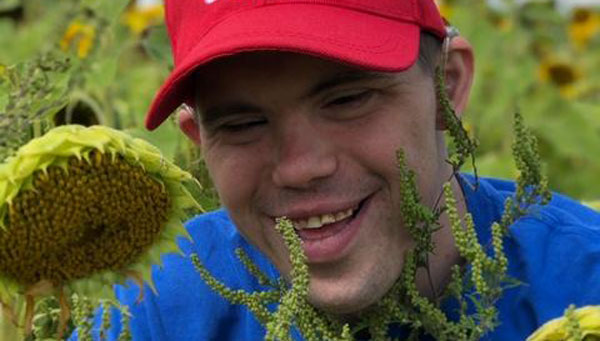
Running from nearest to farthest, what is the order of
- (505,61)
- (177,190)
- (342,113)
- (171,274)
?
(177,190)
(342,113)
(171,274)
(505,61)

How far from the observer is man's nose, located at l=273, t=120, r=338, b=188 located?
1.58 metres

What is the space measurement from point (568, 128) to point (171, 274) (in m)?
1.97

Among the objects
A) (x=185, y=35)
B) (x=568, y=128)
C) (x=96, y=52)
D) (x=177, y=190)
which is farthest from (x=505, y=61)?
(x=177, y=190)

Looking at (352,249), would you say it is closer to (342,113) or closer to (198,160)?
(342,113)

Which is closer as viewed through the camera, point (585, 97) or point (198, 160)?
point (198, 160)

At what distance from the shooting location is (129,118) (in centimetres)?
262

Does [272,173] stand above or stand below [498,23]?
below

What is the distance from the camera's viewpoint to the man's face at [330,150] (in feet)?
5.19

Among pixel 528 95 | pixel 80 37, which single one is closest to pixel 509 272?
pixel 80 37

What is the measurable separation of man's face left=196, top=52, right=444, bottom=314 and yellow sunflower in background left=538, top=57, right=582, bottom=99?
310 centimetres

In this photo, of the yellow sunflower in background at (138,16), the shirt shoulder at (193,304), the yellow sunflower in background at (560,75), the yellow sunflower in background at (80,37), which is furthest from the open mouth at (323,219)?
the yellow sunflower in background at (560,75)

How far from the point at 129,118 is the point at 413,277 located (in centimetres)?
121

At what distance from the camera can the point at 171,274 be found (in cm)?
189

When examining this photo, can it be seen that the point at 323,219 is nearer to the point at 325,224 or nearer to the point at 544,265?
the point at 325,224
